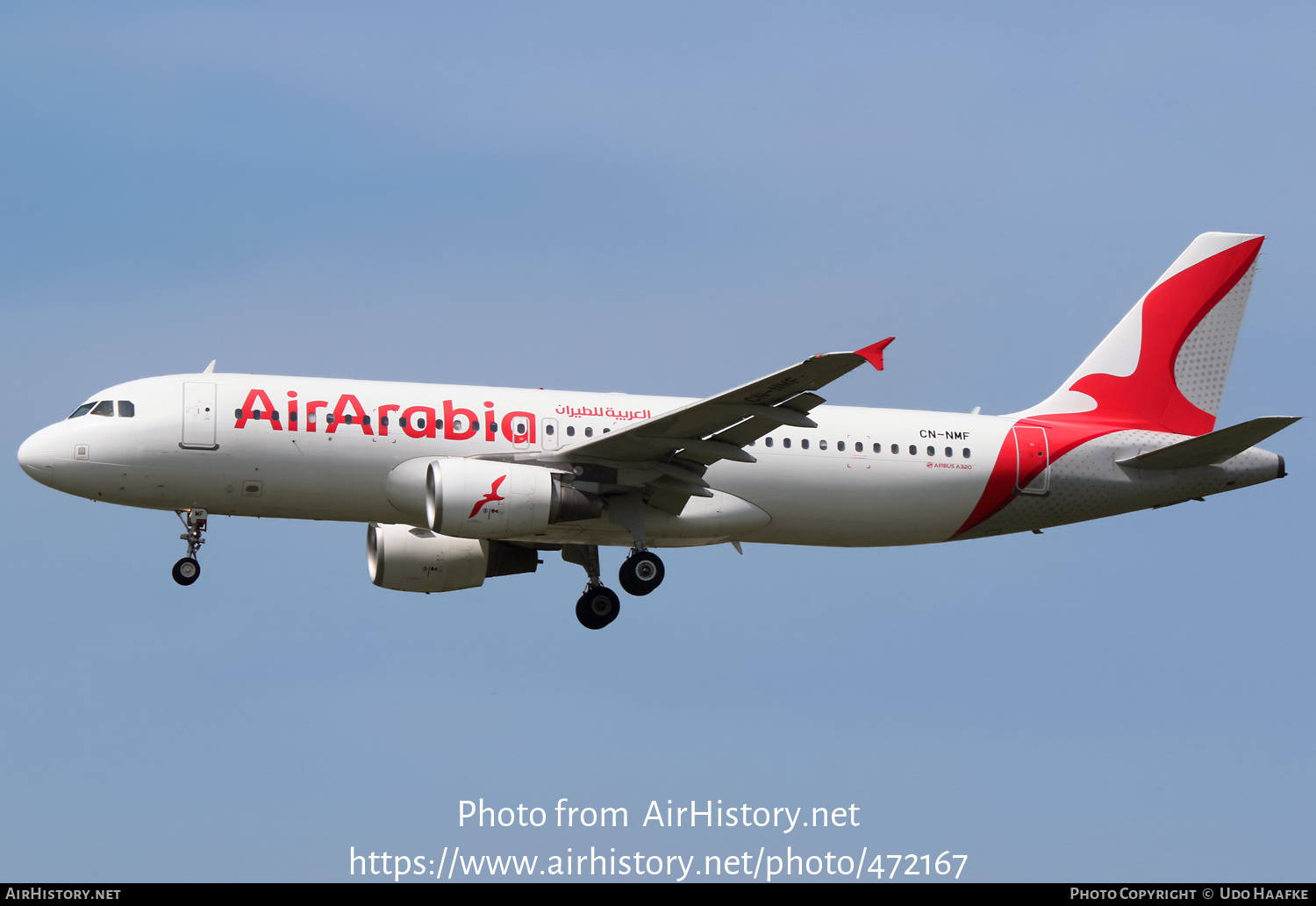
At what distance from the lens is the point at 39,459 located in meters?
30.8

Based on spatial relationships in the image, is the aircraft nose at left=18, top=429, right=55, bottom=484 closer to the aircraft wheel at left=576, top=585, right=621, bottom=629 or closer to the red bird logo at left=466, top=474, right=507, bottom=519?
the red bird logo at left=466, top=474, right=507, bottom=519

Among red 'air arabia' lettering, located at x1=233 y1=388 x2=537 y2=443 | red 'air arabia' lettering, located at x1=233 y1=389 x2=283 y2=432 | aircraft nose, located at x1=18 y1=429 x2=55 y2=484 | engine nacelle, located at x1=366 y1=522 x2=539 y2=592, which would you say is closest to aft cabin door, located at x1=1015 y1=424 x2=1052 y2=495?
red 'air arabia' lettering, located at x1=233 y1=388 x2=537 y2=443

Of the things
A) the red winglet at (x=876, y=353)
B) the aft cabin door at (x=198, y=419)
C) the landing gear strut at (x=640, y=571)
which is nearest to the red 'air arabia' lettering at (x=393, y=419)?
the aft cabin door at (x=198, y=419)

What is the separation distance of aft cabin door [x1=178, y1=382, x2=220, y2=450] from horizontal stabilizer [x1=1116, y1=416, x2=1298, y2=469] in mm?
18172

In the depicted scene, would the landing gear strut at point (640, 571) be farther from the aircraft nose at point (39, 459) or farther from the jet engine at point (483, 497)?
the aircraft nose at point (39, 459)

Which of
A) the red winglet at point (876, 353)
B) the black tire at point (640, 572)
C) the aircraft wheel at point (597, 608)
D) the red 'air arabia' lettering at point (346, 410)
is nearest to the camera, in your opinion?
the red winglet at point (876, 353)

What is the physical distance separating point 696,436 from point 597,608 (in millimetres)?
4863

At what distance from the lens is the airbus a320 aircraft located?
3055 centimetres

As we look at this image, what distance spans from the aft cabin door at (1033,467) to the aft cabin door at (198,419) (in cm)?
1588

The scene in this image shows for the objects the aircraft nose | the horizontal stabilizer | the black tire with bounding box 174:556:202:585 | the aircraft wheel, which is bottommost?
the aircraft wheel

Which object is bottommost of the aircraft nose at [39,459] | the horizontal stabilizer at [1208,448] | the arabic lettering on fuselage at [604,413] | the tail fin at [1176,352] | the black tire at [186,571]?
the black tire at [186,571]

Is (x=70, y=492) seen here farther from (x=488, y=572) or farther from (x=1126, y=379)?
(x=1126, y=379)

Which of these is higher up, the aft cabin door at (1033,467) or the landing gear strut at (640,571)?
the aft cabin door at (1033,467)

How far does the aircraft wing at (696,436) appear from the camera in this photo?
28.4 m
